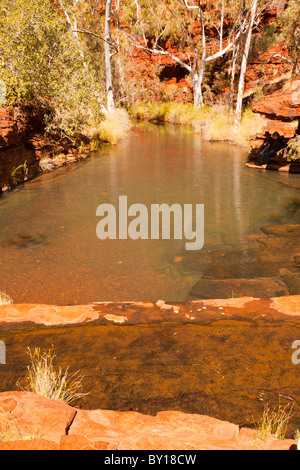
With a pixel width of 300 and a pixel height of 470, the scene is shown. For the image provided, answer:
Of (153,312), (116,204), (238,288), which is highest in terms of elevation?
(116,204)

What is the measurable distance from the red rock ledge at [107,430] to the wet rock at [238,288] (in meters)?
3.01

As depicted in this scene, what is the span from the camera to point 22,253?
7.00 metres

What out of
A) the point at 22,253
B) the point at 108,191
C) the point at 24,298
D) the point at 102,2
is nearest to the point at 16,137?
the point at 108,191

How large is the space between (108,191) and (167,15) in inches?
1264

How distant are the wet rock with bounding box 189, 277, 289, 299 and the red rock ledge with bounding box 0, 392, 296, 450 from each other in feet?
9.86

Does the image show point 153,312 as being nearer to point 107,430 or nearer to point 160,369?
point 160,369

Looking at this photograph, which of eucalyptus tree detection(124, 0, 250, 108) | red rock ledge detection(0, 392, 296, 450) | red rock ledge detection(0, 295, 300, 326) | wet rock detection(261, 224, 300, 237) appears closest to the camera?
red rock ledge detection(0, 392, 296, 450)

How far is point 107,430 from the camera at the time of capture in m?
2.24

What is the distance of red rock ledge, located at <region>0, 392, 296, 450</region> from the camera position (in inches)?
80.0

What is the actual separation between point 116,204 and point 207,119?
16206 millimetres

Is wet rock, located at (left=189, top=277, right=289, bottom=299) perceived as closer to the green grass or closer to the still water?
the still water

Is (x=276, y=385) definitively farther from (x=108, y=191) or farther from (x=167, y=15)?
(x=167, y=15)

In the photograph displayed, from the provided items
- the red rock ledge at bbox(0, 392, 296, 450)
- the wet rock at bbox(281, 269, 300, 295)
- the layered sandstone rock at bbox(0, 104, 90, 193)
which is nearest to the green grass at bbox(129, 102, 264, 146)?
the layered sandstone rock at bbox(0, 104, 90, 193)

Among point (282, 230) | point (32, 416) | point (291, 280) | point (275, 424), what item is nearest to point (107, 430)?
point (32, 416)
